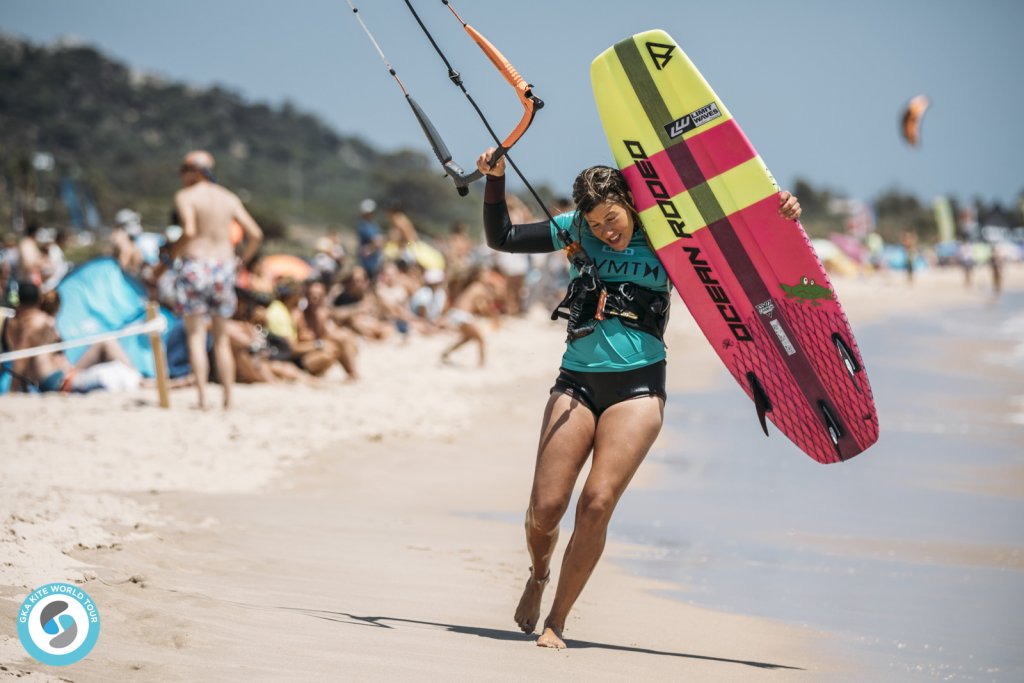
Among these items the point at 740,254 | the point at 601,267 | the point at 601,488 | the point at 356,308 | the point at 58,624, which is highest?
the point at 601,267

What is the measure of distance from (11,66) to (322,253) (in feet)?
213

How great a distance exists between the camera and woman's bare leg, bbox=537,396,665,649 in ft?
11.5

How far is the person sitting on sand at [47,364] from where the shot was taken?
8.30m

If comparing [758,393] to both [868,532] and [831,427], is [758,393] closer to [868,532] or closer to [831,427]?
[831,427]

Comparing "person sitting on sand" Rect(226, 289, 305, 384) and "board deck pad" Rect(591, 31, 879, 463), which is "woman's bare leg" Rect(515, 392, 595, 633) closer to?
"board deck pad" Rect(591, 31, 879, 463)

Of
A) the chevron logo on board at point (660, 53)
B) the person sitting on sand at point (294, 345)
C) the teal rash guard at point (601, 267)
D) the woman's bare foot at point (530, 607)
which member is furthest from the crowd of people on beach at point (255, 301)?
the woman's bare foot at point (530, 607)

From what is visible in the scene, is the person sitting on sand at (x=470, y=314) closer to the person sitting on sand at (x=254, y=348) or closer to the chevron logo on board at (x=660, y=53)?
the person sitting on sand at (x=254, y=348)

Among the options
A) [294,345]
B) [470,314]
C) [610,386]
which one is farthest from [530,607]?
[470,314]

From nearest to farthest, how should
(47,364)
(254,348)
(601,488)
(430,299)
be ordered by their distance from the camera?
(601,488) < (47,364) < (254,348) < (430,299)

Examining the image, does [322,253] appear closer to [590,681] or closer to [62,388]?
[62,388]

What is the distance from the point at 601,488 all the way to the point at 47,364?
6114 millimetres

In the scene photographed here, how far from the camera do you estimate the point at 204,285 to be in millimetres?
7672

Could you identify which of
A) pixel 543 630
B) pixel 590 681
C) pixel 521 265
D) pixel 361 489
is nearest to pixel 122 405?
pixel 361 489

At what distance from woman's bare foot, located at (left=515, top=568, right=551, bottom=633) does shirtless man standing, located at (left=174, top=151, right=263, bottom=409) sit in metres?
4.49
